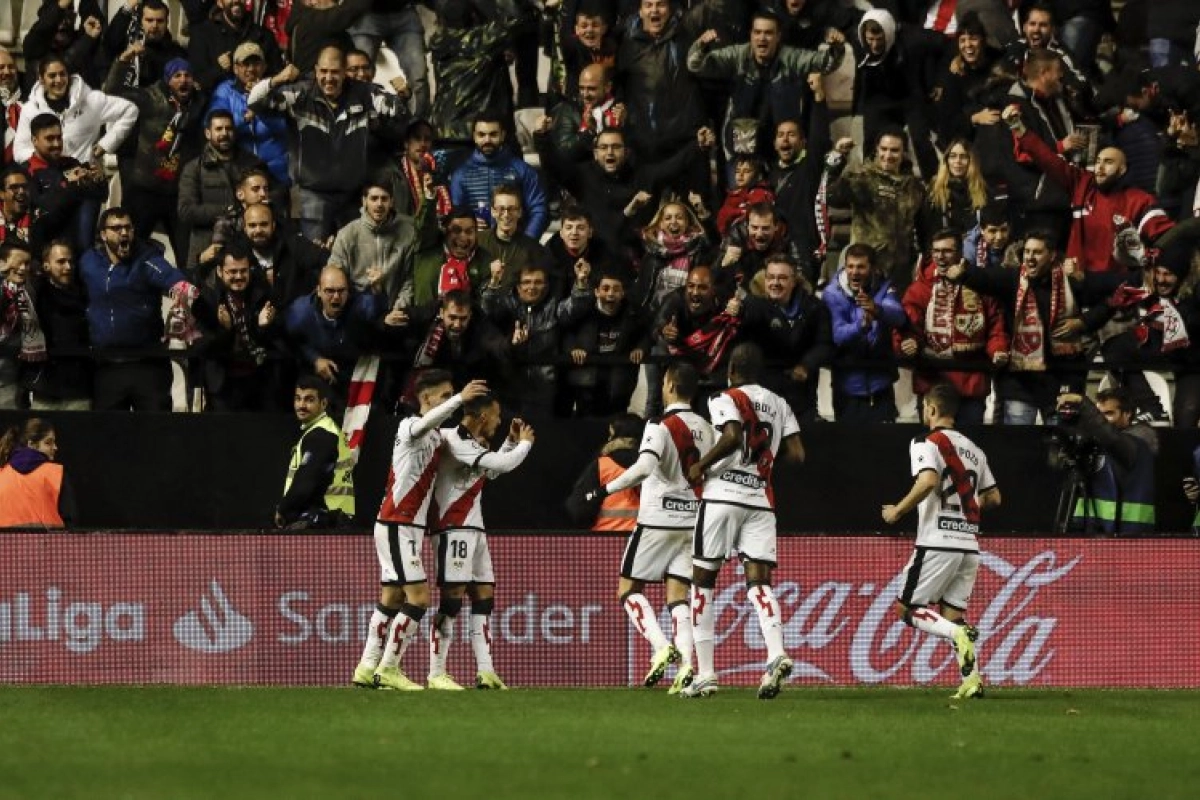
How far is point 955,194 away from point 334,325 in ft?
17.4

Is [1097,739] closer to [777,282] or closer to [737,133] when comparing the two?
[777,282]

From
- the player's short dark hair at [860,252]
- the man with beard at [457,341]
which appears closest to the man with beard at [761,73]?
the player's short dark hair at [860,252]

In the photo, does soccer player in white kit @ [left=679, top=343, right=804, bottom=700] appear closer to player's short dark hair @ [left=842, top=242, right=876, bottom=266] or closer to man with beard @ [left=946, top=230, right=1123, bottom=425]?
player's short dark hair @ [left=842, top=242, right=876, bottom=266]

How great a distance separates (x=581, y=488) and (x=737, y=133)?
11.8ft

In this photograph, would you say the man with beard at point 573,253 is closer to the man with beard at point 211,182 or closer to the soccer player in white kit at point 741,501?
the man with beard at point 211,182

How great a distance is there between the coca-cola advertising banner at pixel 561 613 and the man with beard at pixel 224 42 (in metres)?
4.96

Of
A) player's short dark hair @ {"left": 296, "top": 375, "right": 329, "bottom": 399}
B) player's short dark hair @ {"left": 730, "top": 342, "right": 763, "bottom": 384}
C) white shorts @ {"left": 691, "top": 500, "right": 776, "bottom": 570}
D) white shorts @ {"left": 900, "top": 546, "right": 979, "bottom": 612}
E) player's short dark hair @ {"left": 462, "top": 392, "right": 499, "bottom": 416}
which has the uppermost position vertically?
player's short dark hair @ {"left": 730, "top": 342, "right": 763, "bottom": 384}

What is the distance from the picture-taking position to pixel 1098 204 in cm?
2062

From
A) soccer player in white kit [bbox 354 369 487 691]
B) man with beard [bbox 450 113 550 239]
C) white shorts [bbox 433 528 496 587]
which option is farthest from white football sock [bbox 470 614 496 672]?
man with beard [bbox 450 113 550 239]

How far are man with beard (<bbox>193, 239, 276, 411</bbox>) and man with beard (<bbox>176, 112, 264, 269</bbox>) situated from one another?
102cm

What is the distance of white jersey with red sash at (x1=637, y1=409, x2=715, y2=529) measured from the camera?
1617 cm

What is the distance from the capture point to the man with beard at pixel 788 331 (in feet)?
62.3

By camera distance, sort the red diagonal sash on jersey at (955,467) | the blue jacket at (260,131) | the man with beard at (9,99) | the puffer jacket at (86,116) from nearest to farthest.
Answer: the red diagonal sash on jersey at (955,467), the blue jacket at (260,131), the puffer jacket at (86,116), the man with beard at (9,99)

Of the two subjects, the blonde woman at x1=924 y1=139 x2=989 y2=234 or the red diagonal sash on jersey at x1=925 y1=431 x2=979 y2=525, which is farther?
the blonde woman at x1=924 y1=139 x2=989 y2=234
